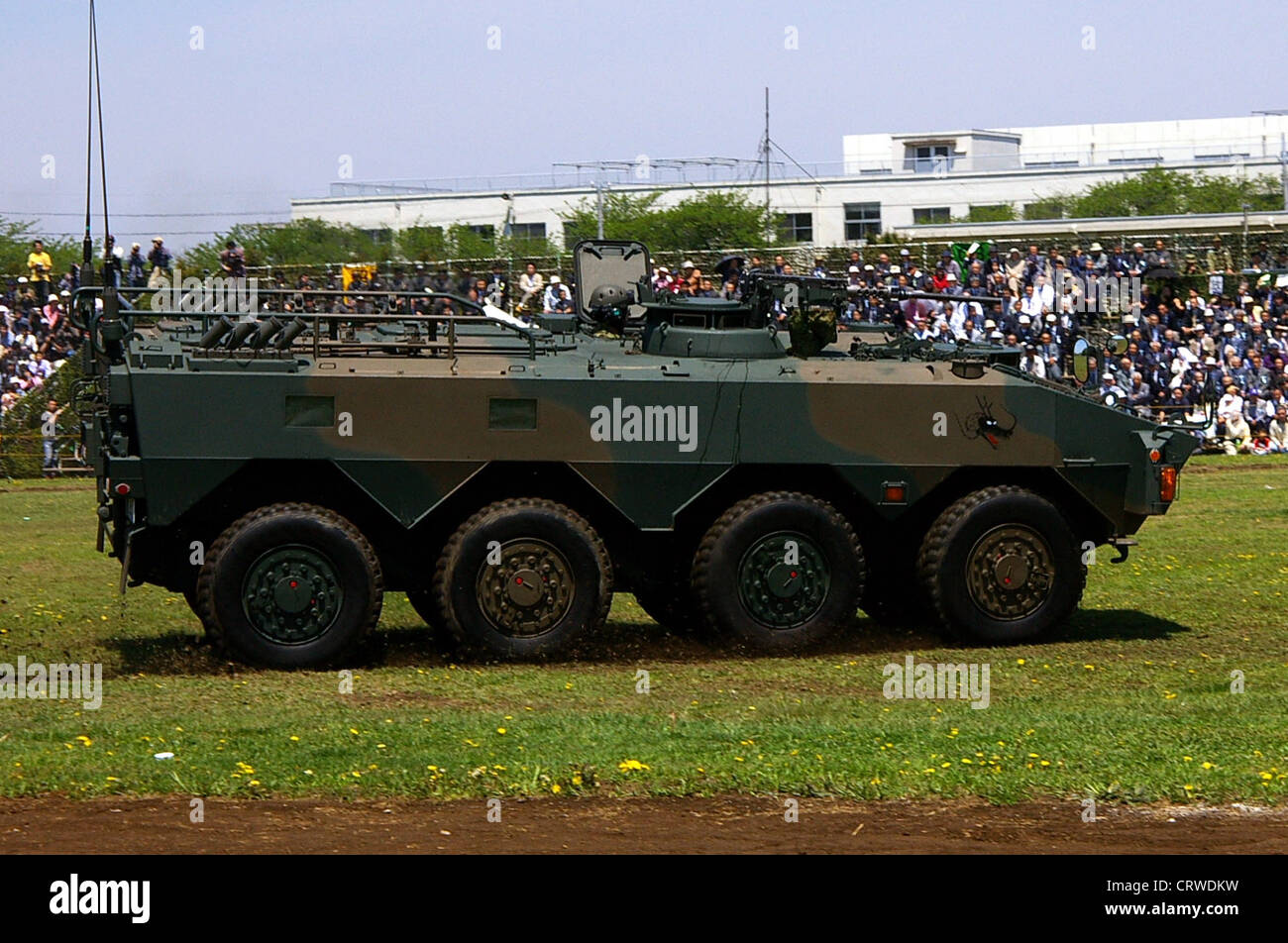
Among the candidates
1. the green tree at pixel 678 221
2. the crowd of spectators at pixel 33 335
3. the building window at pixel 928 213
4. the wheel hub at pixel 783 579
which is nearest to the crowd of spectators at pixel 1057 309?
the crowd of spectators at pixel 33 335

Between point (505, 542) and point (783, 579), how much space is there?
2.10m

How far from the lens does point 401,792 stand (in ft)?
31.0

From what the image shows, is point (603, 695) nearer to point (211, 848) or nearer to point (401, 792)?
point (401, 792)

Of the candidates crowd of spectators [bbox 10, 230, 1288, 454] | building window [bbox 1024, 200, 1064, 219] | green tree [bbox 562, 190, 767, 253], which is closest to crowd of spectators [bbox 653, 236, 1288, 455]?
crowd of spectators [bbox 10, 230, 1288, 454]

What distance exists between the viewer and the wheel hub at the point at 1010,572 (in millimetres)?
14070

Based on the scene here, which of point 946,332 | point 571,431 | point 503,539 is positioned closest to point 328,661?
point 503,539

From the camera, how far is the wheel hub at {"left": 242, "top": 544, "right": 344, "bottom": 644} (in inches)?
507

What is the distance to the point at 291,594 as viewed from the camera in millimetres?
12891

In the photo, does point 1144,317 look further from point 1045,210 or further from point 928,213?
point 928,213

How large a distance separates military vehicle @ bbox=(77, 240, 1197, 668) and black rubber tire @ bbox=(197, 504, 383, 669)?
2 cm

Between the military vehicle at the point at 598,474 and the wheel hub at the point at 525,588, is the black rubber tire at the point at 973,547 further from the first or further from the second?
the wheel hub at the point at 525,588

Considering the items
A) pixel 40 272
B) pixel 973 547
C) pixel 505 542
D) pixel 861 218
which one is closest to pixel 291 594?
pixel 505 542

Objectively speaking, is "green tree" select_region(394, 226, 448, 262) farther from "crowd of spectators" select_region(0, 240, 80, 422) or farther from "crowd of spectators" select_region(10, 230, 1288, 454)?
"crowd of spectators" select_region(0, 240, 80, 422)

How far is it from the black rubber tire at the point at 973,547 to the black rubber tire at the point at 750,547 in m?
0.61
